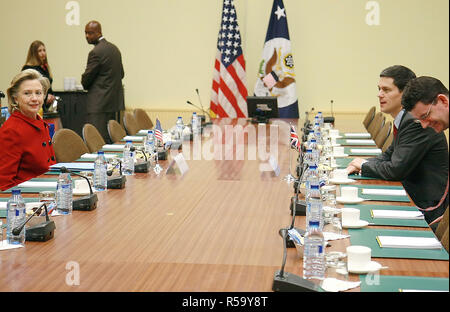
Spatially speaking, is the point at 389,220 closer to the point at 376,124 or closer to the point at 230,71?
the point at 376,124

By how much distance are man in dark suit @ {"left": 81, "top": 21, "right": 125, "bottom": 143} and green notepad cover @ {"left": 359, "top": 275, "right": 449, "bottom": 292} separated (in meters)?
6.38

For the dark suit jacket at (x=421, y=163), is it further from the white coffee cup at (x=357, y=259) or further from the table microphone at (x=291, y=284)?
the table microphone at (x=291, y=284)

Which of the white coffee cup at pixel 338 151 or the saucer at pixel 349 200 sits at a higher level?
the white coffee cup at pixel 338 151

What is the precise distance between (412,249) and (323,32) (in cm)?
765

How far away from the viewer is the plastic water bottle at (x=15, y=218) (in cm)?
291

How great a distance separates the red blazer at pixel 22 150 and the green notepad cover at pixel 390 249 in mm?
2393

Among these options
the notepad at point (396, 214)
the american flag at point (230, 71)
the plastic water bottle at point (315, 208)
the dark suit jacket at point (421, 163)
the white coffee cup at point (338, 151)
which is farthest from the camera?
the american flag at point (230, 71)

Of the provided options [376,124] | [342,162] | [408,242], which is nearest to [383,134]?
[376,124]

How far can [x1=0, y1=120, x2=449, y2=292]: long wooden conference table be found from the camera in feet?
8.09

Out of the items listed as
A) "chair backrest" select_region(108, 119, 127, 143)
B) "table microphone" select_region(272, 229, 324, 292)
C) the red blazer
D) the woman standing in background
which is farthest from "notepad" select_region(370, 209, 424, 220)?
the woman standing in background

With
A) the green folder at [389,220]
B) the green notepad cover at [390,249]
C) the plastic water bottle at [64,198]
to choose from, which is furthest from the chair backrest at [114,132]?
the green notepad cover at [390,249]

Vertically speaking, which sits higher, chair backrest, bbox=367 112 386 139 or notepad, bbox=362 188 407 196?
chair backrest, bbox=367 112 386 139

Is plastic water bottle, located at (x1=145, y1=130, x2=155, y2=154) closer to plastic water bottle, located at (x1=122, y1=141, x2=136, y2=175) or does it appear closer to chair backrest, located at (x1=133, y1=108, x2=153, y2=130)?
plastic water bottle, located at (x1=122, y1=141, x2=136, y2=175)
